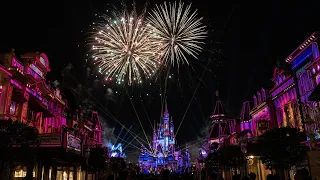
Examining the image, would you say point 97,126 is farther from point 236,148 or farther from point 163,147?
point 163,147

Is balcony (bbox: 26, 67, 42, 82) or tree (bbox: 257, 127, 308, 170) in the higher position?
balcony (bbox: 26, 67, 42, 82)

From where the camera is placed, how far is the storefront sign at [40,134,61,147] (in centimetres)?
2630

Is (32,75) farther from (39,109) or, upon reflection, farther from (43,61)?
(43,61)

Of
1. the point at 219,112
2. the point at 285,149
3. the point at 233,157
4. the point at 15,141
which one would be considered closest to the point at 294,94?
the point at 285,149

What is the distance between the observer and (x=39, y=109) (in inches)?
1219

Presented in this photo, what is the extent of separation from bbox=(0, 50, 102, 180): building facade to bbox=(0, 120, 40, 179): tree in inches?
184

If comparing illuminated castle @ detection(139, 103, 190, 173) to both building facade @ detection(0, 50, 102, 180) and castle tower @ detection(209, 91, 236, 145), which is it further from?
building facade @ detection(0, 50, 102, 180)

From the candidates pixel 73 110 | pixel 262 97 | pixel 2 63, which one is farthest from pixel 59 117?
pixel 262 97

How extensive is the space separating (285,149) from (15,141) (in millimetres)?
20577

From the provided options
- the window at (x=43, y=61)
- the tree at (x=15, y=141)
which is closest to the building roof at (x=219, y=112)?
the window at (x=43, y=61)

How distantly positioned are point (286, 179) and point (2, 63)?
30.4 metres

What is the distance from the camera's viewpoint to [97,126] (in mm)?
59062

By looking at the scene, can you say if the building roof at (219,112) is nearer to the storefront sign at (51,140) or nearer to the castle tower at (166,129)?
the storefront sign at (51,140)

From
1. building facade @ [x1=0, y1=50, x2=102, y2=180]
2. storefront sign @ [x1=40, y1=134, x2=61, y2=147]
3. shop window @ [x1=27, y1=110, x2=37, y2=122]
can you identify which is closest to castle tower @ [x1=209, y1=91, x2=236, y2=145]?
building facade @ [x1=0, y1=50, x2=102, y2=180]
